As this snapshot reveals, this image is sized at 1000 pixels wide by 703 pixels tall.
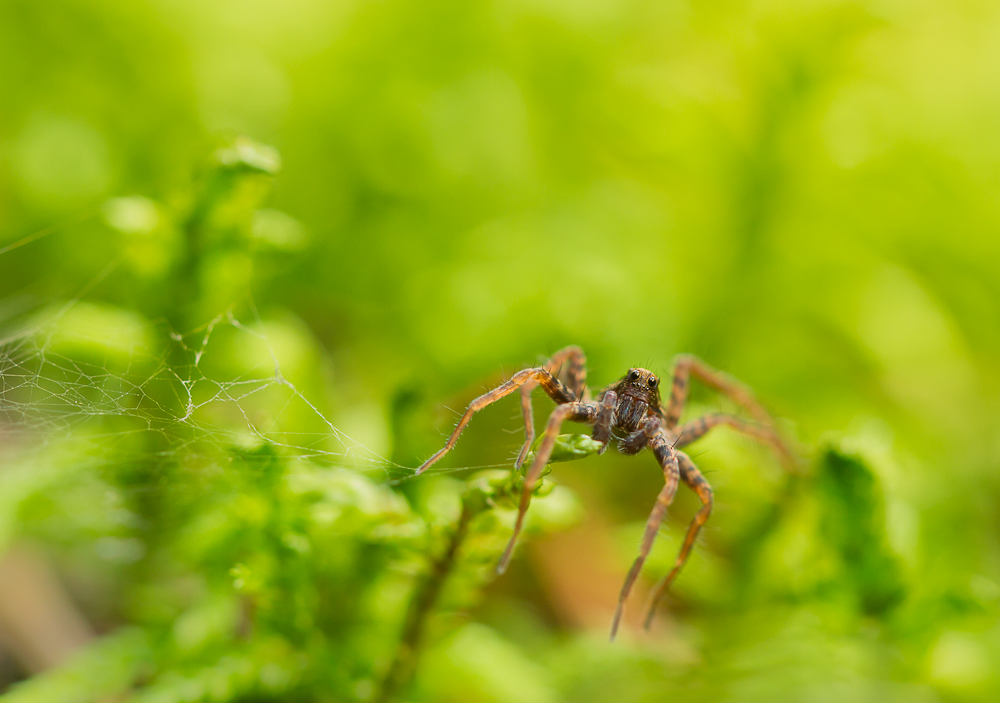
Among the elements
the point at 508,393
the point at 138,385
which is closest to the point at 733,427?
the point at 508,393

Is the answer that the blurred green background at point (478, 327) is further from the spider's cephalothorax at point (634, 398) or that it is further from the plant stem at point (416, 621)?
the spider's cephalothorax at point (634, 398)

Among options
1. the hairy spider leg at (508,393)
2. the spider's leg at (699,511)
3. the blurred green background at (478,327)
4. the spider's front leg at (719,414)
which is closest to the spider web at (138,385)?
the blurred green background at (478,327)

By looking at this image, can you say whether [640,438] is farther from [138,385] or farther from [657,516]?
[138,385]

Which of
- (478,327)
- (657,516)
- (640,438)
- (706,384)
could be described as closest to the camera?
(657,516)

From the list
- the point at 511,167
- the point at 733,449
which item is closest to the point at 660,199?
the point at 511,167

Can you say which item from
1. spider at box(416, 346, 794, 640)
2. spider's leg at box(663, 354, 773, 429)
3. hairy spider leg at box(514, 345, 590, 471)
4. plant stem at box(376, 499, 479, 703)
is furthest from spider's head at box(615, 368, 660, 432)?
plant stem at box(376, 499, 479, 703)

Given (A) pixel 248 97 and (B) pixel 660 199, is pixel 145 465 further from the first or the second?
(B) pixel 660 199

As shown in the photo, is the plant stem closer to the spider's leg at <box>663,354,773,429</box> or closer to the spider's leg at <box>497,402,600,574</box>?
the spider's leg at <box>497,402,600,574</box>

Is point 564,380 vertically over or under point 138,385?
over
